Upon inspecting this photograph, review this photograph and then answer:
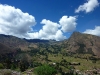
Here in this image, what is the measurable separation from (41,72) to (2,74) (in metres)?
35.9

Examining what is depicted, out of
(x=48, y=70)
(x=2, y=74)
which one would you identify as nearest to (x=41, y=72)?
(x=48, y=70)

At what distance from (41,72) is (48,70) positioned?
18.8ft

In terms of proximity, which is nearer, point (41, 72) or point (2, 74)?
point (2, 74)

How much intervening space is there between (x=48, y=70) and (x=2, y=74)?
124ft

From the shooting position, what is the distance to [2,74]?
96.3 metres

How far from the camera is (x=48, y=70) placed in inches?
4862

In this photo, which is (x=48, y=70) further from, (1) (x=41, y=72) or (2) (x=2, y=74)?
(2) (x=2, y=74)

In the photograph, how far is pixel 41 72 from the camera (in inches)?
4921

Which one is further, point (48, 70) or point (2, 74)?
point (48, 70)
